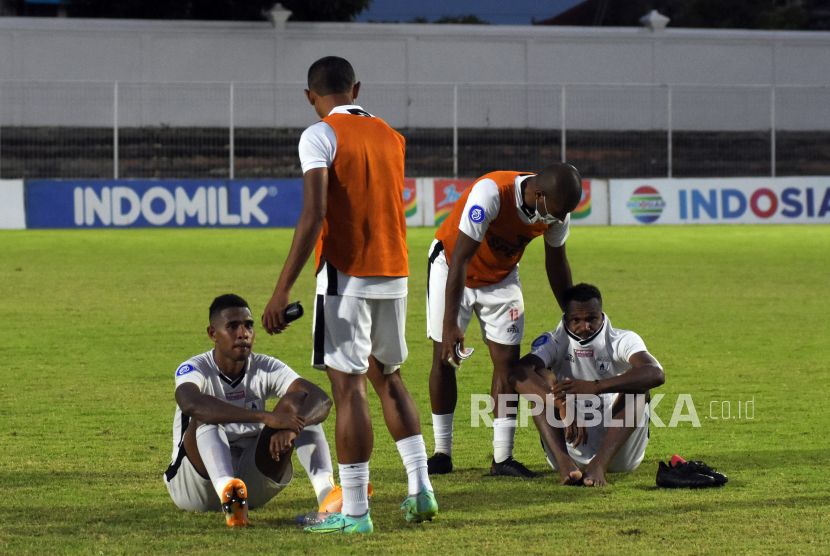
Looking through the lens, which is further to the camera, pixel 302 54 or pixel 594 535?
pixel 302 54

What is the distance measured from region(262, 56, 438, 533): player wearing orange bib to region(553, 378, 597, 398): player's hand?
0.92 metres

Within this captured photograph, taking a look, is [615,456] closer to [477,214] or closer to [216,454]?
[477,214]

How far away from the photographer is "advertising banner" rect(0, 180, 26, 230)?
69.7 feet

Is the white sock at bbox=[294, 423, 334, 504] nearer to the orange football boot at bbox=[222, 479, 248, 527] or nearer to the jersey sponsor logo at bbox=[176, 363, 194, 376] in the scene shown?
the orange football boot at bbox=[222, 479, 248, 527]

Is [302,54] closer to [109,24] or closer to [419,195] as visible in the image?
[109,24]

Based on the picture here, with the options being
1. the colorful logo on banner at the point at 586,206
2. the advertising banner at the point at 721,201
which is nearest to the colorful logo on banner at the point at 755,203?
the advertising banner at the point at 721,201

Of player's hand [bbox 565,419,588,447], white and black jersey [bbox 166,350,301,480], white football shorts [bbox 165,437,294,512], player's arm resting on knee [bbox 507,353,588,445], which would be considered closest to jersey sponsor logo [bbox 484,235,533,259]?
player's arm resting on knee [bbox 507,353,588,445]

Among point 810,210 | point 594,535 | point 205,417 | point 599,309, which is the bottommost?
point 594,535

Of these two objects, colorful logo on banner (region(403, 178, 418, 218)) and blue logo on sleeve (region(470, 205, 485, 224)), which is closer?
blue logo on sleeve (region(470, 205, 485, 224))

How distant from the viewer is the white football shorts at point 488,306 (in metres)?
5.75

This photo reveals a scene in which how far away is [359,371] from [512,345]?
5.07ft

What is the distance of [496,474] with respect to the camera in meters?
5.50

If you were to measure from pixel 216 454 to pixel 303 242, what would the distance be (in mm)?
1007

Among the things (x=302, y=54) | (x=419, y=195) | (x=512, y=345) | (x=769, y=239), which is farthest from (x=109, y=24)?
(x=512, y=345)
